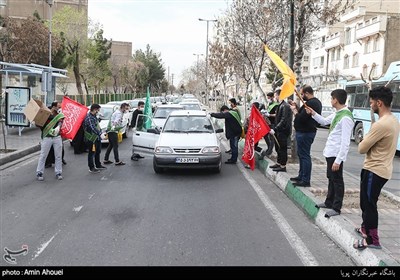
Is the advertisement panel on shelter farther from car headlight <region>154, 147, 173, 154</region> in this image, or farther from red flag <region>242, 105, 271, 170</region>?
red flag <region>242, 105, 271, 170</region>

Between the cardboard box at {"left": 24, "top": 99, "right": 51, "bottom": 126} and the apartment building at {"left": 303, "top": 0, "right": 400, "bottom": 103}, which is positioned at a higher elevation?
the apartment building at {"left": 303, "top": 0, "right": 400, "bottom": 103}

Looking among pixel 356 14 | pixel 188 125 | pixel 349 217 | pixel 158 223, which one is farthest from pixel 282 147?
pixel 356 14

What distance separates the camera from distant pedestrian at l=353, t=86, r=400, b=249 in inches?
175

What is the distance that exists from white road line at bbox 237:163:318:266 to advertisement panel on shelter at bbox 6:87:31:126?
1053 cm

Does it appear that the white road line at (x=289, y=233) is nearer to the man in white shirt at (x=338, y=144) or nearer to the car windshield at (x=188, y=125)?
the man in white shirt at (x=338, y=144)

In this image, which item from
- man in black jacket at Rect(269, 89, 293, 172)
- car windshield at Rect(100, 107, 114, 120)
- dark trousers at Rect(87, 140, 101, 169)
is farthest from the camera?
car windshield at Rect(100, 107, 114, 120)

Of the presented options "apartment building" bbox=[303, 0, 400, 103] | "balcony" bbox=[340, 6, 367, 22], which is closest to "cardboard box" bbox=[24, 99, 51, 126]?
→ "apartment building" bbox=[303, 0, 400, 103]

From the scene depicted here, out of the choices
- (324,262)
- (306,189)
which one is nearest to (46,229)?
(324,262)

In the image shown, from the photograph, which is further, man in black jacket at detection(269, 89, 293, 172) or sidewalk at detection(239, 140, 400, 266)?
man in black jacket at detection(269, 89, 293, 172)

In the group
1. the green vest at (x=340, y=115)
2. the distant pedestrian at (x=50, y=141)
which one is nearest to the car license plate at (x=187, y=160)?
the distant pedestrian at (x=50, y=141)

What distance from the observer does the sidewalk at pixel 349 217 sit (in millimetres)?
4473

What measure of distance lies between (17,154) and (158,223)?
7536 millimetres

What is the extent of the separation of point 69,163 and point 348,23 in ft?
148

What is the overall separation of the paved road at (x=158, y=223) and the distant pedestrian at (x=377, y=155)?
19.9 inches
